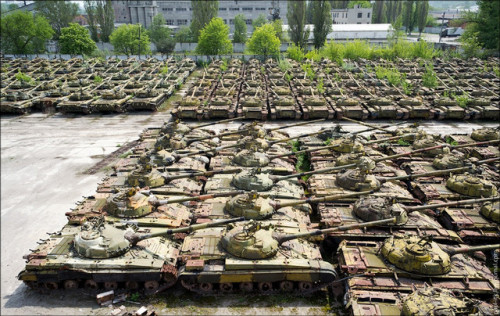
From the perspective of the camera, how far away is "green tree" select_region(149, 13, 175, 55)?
241ft

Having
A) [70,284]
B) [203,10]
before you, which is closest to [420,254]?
[70,284]

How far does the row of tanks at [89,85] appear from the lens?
113 feet

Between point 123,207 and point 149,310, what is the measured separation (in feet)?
13.5

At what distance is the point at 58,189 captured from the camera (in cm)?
1969

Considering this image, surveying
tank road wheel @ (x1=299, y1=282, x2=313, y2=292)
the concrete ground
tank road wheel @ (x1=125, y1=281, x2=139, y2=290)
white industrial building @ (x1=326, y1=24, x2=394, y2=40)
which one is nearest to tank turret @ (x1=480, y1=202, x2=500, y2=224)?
the concrete ground

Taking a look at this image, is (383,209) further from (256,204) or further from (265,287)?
(265,287)

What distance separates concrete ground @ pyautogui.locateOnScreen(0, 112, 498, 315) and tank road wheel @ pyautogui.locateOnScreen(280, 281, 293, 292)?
0.30m

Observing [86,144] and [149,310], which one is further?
[86,144]

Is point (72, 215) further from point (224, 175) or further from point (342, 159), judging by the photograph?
point (342, 159)

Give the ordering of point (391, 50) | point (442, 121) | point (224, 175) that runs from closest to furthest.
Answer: point (224, 175) < point (442, 121) < point (391, 50)

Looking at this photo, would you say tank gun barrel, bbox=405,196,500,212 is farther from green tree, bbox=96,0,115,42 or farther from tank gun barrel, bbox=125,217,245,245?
green tree, bbox=96,0,115,42

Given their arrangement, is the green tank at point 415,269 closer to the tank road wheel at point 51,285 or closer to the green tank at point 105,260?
the green tank at point 105,260

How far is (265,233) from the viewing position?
1262 cm

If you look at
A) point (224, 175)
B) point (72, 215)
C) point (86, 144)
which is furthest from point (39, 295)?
point (86, 144)
